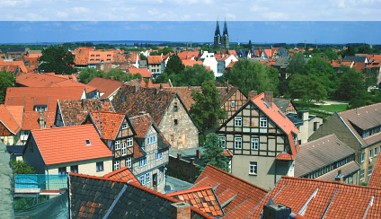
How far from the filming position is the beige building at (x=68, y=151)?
31.8 metres

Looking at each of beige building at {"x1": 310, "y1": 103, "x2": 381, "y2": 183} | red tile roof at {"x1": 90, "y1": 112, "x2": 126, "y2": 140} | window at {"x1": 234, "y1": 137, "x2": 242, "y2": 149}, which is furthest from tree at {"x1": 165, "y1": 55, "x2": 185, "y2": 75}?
red tile roof at {"x1": 90, "y1": 112, "x2": 126, "y2": 140}

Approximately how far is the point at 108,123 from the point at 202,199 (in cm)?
2069

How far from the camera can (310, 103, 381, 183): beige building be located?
142 feet

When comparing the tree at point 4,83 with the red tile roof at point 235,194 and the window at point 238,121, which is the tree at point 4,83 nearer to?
the window at point 238,121

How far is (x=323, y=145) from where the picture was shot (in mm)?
40812

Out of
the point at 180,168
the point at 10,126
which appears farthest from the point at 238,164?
the point at 10,126

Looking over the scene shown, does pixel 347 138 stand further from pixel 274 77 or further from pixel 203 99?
pixel 274 77

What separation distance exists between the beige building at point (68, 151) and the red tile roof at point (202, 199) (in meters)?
18.0

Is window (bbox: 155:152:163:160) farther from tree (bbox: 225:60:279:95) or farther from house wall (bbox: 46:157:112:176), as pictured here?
tree (bbox: 225:60:279:95)

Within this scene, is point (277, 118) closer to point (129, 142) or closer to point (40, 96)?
point (129, 142)

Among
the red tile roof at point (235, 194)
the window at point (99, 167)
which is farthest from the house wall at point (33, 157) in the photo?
the red tile roof at point (235, 194)

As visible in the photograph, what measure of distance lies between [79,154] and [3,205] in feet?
96.0

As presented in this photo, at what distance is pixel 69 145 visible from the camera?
3303cm

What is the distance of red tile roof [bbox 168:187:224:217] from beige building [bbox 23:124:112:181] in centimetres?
1797
